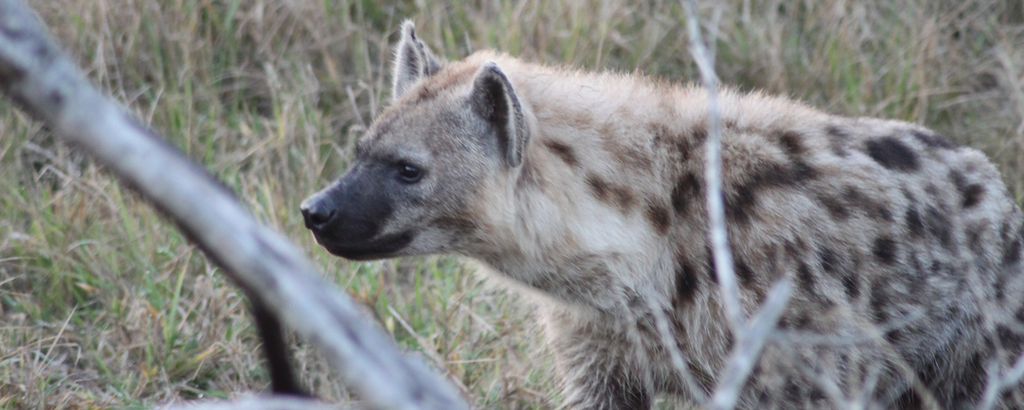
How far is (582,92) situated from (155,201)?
1.52 meters

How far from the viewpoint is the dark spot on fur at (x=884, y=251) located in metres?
2.29

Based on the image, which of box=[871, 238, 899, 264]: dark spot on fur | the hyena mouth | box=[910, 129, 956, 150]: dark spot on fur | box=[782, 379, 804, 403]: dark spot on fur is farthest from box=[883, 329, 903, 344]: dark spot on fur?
the hyena mouth

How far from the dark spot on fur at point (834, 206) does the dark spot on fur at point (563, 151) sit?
0.53 metres

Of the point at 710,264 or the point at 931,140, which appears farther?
the point at 931,140

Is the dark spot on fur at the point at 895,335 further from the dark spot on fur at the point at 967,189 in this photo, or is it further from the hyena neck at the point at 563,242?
the hyena neck at the point at 563,242

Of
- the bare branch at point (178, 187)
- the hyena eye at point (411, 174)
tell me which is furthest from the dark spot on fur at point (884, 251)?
the bare branch at point (178, 187)

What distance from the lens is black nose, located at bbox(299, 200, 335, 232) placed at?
215cm

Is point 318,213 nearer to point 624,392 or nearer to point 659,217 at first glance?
point 659,217

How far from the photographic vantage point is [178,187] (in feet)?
3.12

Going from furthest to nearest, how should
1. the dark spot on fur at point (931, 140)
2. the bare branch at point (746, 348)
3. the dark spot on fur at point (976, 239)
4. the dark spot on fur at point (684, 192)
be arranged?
the dark spot on fur at point (931, 140), the dark spot on fur at point (976, 239), the dark spot on fur at point (684, 192), the bare branch at point (746, 348)

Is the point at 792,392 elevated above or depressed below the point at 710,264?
below

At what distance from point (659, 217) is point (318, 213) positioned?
2.34ft

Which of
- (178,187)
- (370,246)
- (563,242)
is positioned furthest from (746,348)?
(370,246)

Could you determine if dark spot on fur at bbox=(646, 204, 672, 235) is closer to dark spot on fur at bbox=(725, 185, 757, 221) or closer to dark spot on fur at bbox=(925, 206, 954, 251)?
dark spot on fur at bbox=(725, 185, 757, 221)
